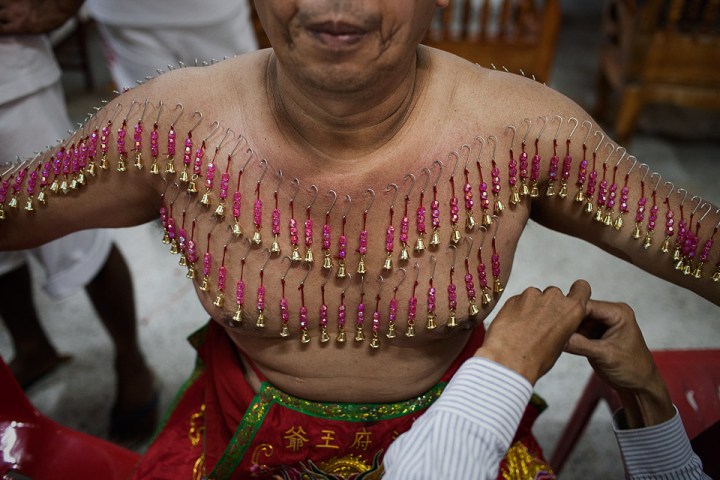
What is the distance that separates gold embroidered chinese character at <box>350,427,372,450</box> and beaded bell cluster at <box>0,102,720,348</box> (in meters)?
0.16

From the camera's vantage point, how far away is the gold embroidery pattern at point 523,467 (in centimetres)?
107

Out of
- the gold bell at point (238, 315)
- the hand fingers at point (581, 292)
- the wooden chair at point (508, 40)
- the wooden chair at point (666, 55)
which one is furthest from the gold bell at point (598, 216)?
the wooden chair at point (508, 40)

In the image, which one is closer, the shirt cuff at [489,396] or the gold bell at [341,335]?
the shirt cuff at [489,396]

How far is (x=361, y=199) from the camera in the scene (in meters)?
0.94

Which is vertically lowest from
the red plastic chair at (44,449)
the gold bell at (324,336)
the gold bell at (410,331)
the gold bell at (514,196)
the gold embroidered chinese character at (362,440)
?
the red plastic chair at (44,449)

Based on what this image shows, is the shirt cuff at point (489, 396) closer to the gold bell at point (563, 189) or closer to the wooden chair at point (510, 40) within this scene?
the gold bell at point (563, 189)

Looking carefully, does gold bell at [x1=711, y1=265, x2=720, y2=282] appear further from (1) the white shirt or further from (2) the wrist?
(1) the white shirt

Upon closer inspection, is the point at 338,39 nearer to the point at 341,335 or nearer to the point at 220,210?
the point at 220,210

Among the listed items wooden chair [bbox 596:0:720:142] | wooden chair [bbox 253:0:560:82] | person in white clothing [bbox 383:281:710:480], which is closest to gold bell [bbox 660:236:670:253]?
person in white clothing [bbox 383:281:710:480]

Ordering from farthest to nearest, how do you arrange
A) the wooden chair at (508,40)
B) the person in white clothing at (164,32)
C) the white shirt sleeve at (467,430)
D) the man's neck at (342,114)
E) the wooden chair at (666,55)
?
the wooden chair at (508,40) < the wooden chair at (666,55) < the person in white clothing at (164,32) < the man's neck at (342,114) < the white shirt sleeve at (467,430)

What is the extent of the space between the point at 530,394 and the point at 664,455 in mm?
285

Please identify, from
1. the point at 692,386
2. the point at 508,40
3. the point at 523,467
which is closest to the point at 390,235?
the point at 523,467

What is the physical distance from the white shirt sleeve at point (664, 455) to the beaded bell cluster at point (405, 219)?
0.23m

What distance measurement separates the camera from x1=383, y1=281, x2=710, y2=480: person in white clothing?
0.75 metres
